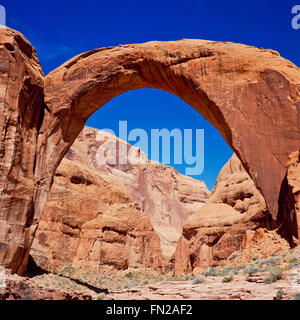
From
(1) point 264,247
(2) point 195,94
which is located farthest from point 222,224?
(1) point 264,247

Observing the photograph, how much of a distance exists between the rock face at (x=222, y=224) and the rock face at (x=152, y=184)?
22.5 metres

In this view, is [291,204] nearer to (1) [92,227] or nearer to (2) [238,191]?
(1) [92,227]

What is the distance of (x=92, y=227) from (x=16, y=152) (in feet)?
46.4

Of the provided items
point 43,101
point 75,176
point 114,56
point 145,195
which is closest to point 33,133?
point 43,101

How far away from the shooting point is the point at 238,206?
33.2 meters

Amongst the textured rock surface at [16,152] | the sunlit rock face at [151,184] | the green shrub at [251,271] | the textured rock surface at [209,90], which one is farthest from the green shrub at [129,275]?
the sunlit rock face at [151,184]

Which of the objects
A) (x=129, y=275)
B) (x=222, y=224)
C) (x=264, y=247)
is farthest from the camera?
(x=222, y=224)

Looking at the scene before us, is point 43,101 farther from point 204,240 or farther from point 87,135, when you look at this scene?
point 87,135

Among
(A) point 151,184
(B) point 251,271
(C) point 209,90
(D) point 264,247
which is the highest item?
(A) point 151,184

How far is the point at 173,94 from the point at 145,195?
57876 mm

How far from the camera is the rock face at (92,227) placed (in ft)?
83.0

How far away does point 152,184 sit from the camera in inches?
3061

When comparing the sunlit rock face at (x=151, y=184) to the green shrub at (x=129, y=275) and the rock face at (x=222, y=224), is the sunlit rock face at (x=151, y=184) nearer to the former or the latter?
the rock face at (x=222, y=224)

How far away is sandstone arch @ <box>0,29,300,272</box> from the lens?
40.4ft
